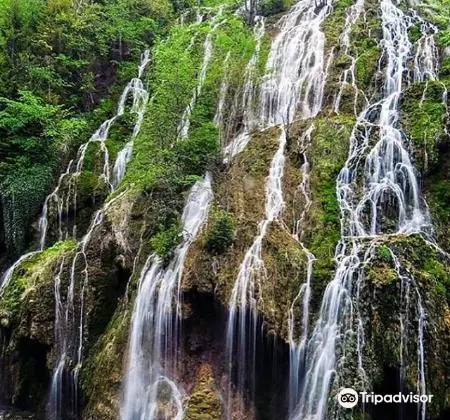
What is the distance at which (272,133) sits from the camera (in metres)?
17.0

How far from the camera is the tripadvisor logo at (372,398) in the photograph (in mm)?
9969

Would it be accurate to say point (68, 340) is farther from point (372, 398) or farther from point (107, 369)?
point (372, 398)

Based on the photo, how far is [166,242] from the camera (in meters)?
13.9

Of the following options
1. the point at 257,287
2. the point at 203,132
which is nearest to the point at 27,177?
the point at 203,132

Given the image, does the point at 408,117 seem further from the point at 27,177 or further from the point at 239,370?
the point at 27,177

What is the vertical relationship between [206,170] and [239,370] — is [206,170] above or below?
above

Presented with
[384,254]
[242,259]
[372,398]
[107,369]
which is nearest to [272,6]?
[242,259]

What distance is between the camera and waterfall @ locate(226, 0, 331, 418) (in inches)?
467

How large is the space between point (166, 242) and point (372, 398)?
6.56m

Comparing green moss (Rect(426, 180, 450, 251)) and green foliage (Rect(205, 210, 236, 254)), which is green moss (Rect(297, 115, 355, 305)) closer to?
green foliage (Rect(205, 210, 236, 254))

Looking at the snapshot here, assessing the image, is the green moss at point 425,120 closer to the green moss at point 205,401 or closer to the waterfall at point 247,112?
the waterfall at point 247,112

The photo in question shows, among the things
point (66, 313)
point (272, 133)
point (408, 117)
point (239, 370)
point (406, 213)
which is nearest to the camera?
point (239, 370)

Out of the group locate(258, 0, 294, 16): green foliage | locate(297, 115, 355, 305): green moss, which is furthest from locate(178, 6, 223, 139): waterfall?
locate(297, 115, 355, 305): green moss

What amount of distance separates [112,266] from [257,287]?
502 cm
